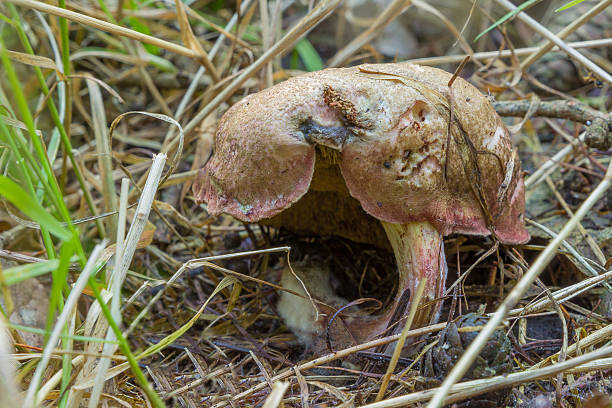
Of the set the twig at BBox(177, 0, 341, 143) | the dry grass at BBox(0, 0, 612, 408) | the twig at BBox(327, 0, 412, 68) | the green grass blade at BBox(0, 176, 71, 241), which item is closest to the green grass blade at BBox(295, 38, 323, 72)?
the dry grass at BBox(0, 0, 612, 408)

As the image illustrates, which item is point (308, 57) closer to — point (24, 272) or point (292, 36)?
point (292, 36)

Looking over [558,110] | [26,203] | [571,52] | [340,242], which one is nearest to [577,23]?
[571,52]

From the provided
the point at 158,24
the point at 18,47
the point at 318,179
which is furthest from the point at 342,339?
the point at 158,24

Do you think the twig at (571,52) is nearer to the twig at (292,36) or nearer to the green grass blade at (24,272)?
the twig at (292,36)

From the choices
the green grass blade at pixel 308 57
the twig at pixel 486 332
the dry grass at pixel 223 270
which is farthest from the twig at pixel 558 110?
the green grass blade at pixel 308 57

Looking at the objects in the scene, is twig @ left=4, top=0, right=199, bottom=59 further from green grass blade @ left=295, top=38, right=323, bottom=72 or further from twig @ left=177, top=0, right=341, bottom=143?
green grass blade @ left=295, top=38, right=323, bottom=72

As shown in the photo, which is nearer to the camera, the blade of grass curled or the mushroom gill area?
the blade of grass curled

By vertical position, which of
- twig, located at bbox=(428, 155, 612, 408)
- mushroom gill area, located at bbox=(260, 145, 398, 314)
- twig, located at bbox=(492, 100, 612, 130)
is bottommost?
mushroom gill area, located at bbox=(260, 145, 398, 314)

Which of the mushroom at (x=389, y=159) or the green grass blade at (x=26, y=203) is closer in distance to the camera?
the green grass blade at (x=26, y=203)
